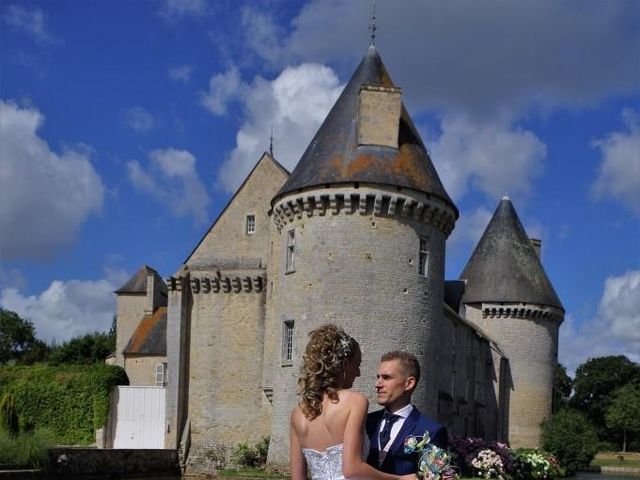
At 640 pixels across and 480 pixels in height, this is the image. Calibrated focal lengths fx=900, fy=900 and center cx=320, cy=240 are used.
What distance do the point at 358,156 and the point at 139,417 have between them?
12860mm

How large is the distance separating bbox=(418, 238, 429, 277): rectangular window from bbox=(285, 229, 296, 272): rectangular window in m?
3.72

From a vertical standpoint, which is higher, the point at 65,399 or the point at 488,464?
the point at 65,399

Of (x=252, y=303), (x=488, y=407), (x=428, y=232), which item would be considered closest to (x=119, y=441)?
(x=252, y=303)

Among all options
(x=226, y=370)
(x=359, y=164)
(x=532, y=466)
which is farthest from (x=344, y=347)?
(x=226, y=370)

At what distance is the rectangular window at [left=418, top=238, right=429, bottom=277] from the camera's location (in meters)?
26.1

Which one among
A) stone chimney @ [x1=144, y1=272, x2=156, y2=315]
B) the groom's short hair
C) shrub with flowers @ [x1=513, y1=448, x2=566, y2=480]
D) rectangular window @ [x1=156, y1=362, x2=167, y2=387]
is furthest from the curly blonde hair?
stone chimney @ [x1=144, y1=272, x2=156, y2=315]

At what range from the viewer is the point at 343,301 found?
25078 millimetres

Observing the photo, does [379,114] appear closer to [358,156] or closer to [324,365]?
[358,156]

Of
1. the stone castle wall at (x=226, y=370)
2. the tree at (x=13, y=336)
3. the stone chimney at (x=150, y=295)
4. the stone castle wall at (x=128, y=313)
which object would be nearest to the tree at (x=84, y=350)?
the tree at (x=13, y=336)

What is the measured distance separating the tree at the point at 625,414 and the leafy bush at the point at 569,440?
23.4 meters

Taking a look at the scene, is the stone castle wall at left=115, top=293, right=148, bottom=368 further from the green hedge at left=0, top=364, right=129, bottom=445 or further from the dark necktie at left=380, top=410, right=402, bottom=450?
the dark necktie at left=380, top=410, right=402, bottom=450

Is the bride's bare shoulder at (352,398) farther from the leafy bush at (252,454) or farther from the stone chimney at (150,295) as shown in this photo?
the stone chimney at (150,295)

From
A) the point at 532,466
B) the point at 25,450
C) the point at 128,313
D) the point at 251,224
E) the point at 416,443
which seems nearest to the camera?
the point at 416,443

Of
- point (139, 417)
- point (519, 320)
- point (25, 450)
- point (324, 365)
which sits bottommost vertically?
point (25, 450)
